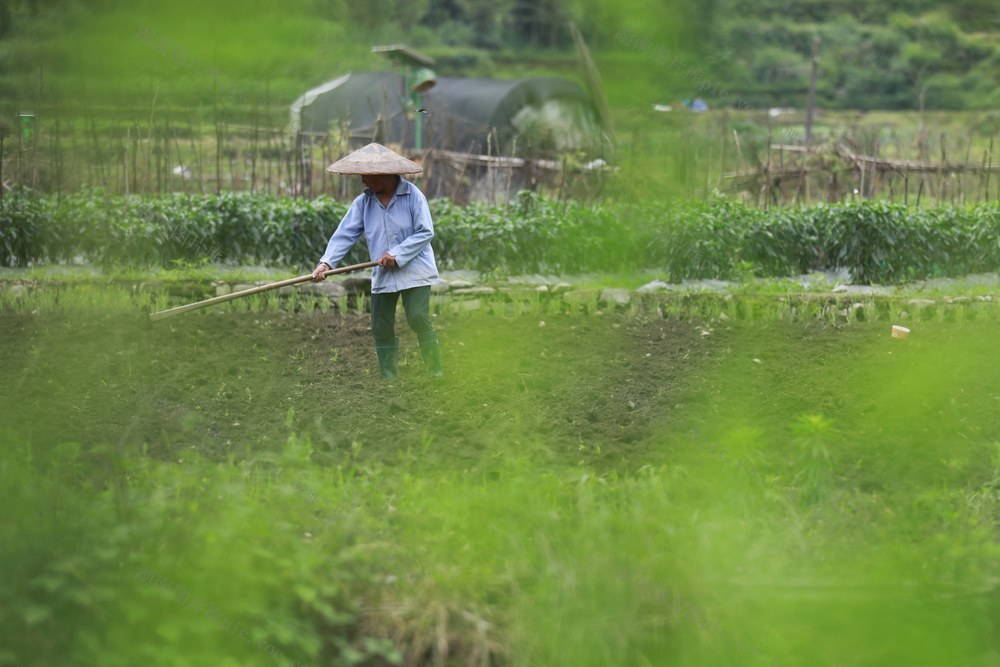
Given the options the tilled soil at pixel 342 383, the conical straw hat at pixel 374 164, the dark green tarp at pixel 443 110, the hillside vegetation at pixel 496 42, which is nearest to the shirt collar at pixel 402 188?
the conical straw hat at pixel 374 164

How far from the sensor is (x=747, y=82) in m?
0.85

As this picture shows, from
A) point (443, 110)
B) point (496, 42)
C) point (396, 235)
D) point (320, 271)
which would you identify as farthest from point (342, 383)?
point (443, 110)

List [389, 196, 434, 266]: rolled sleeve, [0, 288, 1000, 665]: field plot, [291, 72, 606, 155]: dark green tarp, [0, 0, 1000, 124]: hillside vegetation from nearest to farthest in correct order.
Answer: [0, 0, 1000, 124]: hillside vegetation
[0, 288, 1000, 665]: field plot
[389, 196, 434, 266]: rolled sleeve
[291, 72, 606, 155]: dark green tarp

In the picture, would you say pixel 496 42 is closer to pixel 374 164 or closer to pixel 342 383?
pixel 374 164

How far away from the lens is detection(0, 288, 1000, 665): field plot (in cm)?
198

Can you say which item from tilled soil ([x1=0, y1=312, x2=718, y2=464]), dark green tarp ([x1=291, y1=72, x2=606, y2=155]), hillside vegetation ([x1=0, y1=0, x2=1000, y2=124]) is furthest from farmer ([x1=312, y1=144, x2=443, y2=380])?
dark green tarp ([x1=291, y1=72, x2=606, y2=155])

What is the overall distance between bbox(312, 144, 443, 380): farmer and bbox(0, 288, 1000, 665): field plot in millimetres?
231

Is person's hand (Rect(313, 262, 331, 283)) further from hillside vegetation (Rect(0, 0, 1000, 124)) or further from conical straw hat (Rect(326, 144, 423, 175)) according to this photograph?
hillside vegetation (Rect(0, 0, 1000, 124))

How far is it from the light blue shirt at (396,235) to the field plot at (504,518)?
1.71 ft

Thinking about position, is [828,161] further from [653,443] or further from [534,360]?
[653,443]

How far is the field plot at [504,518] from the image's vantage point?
6.49 feet

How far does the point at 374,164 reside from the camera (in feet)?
16.5

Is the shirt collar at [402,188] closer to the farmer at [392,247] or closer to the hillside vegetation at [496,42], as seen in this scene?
the farmer at [392,247]

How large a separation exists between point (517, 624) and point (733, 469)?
3.61ft
